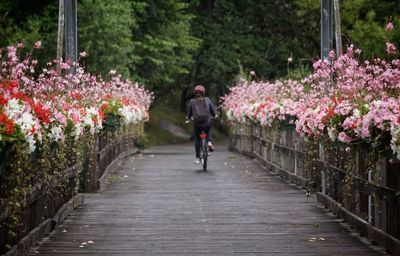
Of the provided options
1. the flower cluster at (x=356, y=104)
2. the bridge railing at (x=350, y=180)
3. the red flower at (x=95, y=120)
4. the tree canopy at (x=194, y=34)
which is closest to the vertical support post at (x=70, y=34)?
the red flower at (x=95, y=120)

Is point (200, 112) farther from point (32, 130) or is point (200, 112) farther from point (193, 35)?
point (193, 35)

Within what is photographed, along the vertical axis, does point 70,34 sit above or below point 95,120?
above

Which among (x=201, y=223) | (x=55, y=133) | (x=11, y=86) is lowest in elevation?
(x=201, y=223)

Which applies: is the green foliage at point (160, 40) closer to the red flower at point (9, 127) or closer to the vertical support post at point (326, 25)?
the vertical support post at point (326, 25)

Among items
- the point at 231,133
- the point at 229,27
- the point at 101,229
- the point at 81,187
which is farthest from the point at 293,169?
the point at 229,27

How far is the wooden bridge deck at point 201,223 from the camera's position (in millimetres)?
10938

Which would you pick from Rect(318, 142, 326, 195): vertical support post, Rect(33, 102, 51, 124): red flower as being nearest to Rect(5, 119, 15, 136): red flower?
Rect(33, 102, 51, 124): red flower

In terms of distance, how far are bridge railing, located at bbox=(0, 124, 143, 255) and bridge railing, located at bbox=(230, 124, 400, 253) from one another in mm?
3301

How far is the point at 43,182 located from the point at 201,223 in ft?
7.56

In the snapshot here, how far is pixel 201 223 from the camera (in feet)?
43.1

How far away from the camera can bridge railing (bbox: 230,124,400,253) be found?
10.5 meters

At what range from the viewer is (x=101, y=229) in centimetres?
1264

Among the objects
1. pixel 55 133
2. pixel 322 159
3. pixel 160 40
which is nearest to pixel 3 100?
pixel 55 133

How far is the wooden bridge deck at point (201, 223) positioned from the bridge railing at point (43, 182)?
0.26 meters
